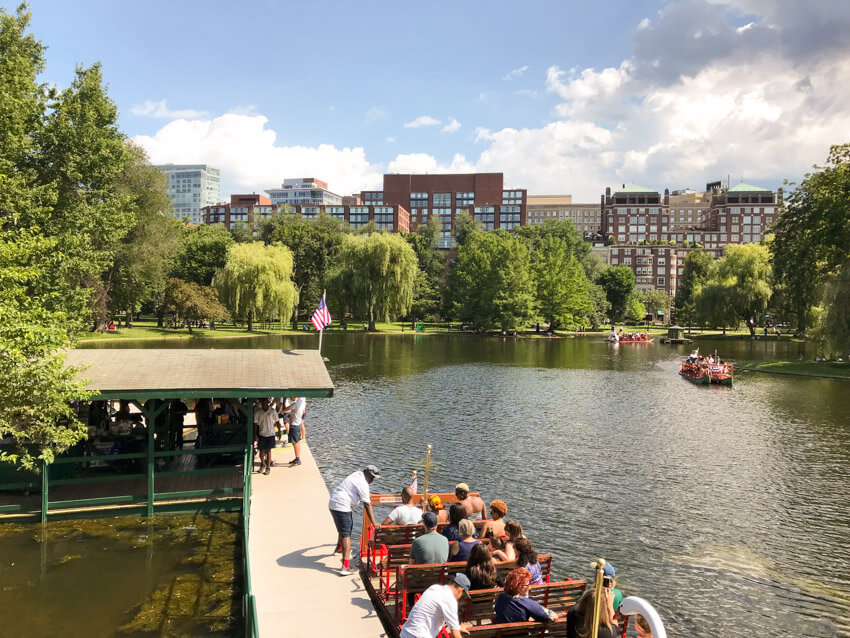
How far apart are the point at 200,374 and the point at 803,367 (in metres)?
51.4

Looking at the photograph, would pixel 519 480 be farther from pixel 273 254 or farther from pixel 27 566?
pixel 273 254

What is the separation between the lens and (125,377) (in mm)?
15336

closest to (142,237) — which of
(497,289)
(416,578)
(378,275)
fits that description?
(378,275)

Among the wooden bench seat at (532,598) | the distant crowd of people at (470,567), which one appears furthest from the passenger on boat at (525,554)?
the wooden bench seat at (532,598)

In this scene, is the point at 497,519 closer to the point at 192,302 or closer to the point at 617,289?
the point at 192,302

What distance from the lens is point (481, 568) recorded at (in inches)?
361

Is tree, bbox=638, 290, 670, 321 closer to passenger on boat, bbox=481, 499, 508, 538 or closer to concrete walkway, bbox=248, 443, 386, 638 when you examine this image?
concrete walkway, bbox=248, 443, 386, 638

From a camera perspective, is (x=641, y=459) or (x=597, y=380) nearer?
(x=641, y=459)

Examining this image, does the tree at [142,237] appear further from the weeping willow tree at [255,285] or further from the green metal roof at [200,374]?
the green metal roof at [200,374]

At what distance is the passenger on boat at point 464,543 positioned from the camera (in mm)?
10352

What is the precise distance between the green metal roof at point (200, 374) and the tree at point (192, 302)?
56879 millimetres

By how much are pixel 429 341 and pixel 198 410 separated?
61123 mm

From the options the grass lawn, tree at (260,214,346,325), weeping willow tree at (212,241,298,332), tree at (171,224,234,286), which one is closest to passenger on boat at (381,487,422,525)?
the grass lawn

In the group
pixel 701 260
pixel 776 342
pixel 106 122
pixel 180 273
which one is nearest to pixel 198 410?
pixel 106 122
